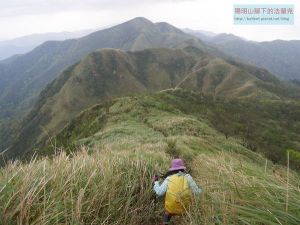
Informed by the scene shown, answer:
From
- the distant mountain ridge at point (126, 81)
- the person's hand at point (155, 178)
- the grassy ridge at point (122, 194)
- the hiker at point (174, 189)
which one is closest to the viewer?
the grassy ridge at point (122, 194)

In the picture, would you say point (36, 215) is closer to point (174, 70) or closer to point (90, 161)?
point (90, 161)

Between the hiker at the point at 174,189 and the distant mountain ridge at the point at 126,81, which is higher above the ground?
the hiker at the point at 174,189

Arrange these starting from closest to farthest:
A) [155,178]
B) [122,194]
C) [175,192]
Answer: [122,194], [175,192], [155,178]

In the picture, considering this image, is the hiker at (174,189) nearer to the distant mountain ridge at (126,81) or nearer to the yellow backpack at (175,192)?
the yellow backpack at (175,192)

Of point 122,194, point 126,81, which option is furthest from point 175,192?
point 126,81

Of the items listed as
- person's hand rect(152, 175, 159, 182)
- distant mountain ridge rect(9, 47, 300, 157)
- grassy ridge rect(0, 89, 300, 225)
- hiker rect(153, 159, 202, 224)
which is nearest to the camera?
grassy ridge rect(0, 89, 300, 225)

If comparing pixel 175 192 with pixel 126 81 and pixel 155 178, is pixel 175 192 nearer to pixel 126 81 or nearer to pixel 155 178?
pixel 155 178

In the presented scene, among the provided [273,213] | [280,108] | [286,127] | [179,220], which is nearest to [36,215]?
[273,213]

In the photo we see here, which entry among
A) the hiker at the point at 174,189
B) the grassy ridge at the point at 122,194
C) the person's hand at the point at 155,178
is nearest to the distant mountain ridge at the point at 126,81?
the person's hand at the point at 155,178

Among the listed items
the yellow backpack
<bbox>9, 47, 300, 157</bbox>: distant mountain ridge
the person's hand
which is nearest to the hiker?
the yellow backpack

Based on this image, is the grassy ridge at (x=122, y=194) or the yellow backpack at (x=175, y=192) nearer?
the grassy ridge at (x=122, y=194)

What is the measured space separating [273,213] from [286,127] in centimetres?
6193

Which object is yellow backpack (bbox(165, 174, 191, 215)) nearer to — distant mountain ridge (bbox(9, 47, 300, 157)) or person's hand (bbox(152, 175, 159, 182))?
person's hand (bbox(152, 175, 159, 182))

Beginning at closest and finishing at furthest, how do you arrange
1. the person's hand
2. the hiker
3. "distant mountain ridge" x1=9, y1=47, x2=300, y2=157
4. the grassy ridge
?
1. the grassy ridge
2. the hiker
3. the person's hand
4. "distant mountain ridge" x1=9, y1=47, x2=300, y2=157
